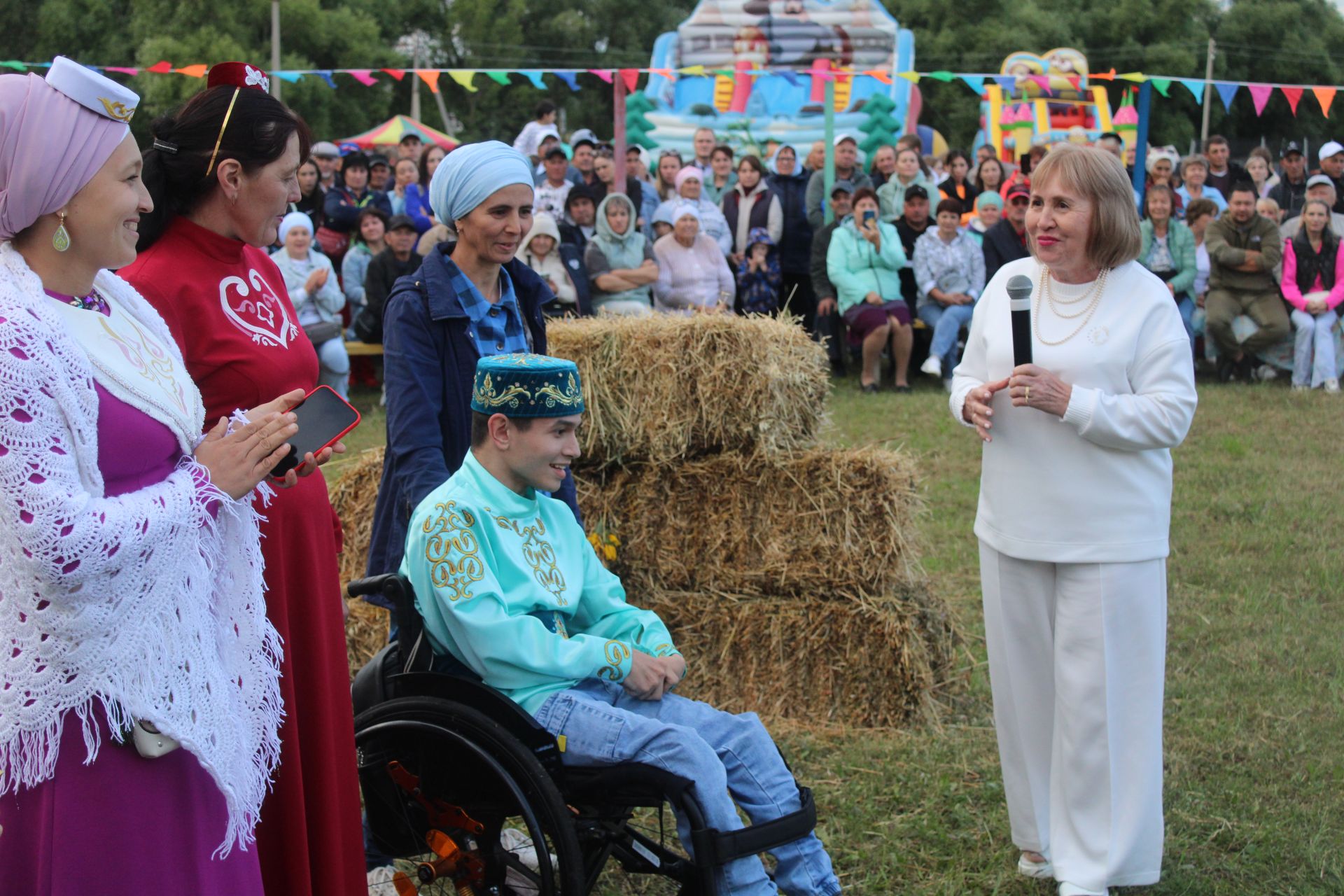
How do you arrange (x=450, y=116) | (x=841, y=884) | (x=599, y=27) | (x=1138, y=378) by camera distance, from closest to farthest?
1. (x=1138, y=378)
2. (x=841, y=884)
3. (x=450, y=116)
4. (x=599, y=27)

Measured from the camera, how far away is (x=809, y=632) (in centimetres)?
487

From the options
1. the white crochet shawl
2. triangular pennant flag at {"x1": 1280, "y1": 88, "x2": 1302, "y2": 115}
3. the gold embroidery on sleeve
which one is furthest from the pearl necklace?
triangular pennant flag at {"x1": 1280, "y1": 88, "x2": 1302, "y2": 115}

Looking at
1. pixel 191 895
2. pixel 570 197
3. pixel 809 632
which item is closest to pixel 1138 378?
pixel 809 632

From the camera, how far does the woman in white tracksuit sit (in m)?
3.30

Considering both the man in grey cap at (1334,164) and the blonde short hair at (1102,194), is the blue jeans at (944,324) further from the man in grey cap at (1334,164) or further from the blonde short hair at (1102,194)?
the blonde short hair at (1102,194)

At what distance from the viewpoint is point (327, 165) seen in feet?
44.6

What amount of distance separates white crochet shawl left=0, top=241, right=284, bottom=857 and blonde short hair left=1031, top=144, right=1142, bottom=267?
2.26m

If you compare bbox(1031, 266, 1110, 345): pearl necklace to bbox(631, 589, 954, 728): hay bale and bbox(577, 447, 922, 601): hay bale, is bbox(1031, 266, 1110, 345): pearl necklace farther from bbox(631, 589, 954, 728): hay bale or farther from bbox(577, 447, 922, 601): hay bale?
bbox(631, 589, 954, 728): hay bale

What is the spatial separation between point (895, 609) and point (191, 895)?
10.3 feet

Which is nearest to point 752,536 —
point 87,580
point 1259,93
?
point 87,580

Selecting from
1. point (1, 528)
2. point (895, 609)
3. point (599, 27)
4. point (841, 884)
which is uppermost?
point (599, 27)

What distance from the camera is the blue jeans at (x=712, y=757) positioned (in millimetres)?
2703

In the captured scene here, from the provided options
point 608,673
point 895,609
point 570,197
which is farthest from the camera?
point 570,197

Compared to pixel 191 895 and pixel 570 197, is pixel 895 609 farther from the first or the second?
pixel 570 197
